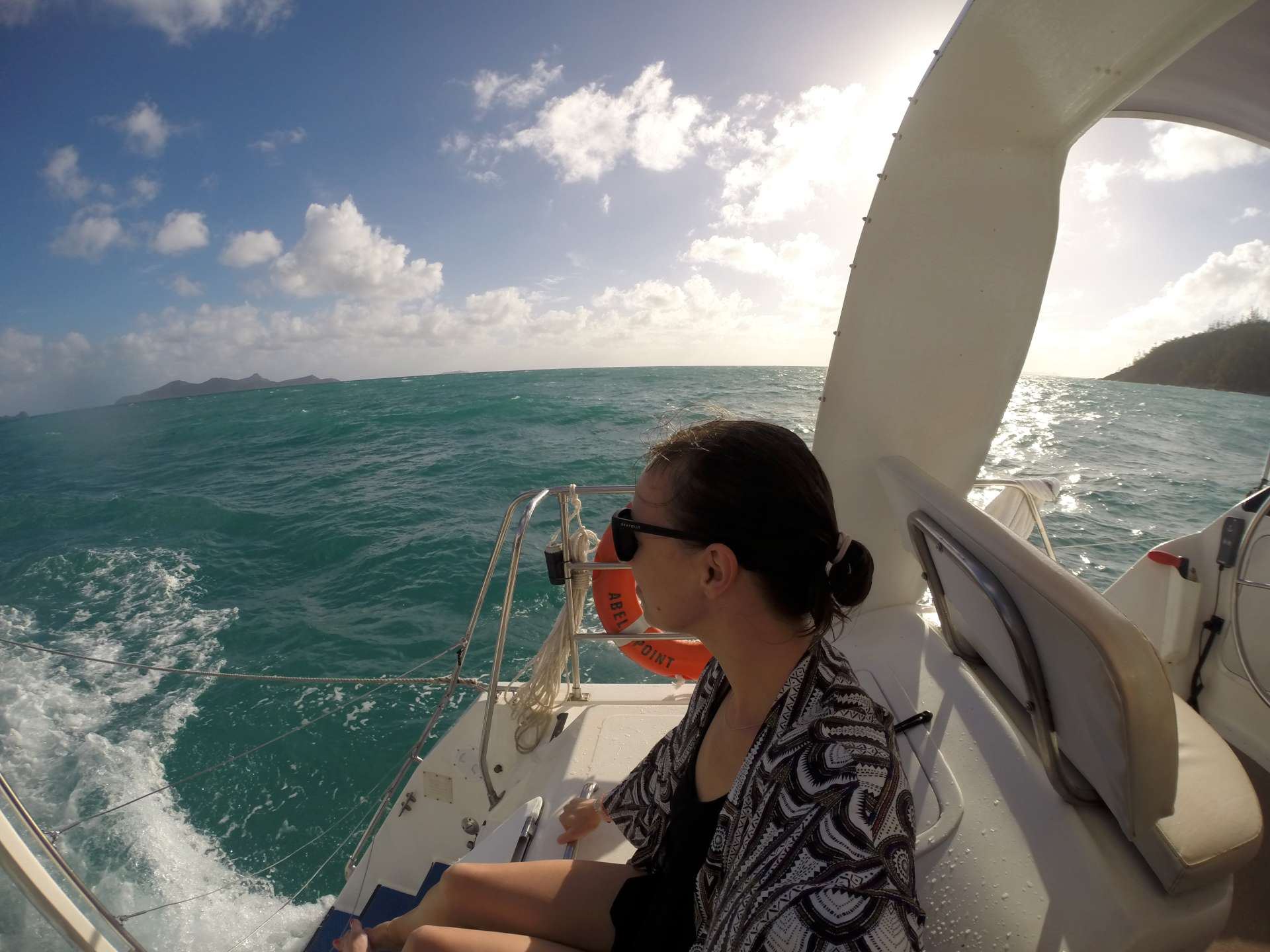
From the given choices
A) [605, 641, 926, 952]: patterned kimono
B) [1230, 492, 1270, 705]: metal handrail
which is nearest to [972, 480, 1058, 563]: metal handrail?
[1230, 492, 1270, 705]: metal handrail

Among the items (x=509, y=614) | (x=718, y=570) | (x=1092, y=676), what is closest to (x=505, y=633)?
(x=509, y=614)

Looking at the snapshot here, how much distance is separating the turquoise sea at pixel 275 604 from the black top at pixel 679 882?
660mm

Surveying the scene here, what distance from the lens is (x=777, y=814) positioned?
2.53ft

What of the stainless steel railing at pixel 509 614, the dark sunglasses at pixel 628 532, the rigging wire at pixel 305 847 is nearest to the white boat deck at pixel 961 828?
the stainless steel railing at pixel 509 614

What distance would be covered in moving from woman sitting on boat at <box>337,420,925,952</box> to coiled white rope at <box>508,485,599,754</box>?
1.01 meters

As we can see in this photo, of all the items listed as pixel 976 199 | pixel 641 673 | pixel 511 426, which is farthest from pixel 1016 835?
pixel 511 426

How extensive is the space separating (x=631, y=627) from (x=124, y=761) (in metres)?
4.44

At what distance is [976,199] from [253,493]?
13990mm

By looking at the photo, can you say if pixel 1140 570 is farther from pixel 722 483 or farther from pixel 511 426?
pixel 511 426

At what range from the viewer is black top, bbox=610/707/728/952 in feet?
3.28

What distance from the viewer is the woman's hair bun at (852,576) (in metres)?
0.90

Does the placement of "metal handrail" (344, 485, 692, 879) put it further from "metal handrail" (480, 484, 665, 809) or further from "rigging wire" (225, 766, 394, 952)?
"rigging wire" (225, 766, 394, 952)

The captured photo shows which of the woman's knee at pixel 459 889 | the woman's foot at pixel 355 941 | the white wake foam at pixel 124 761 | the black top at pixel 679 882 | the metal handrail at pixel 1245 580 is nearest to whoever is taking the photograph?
the black top at pixel 679 882

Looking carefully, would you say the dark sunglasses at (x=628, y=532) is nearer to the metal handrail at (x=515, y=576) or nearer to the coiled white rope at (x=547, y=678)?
the metal handrail at (x=515, y=576)
